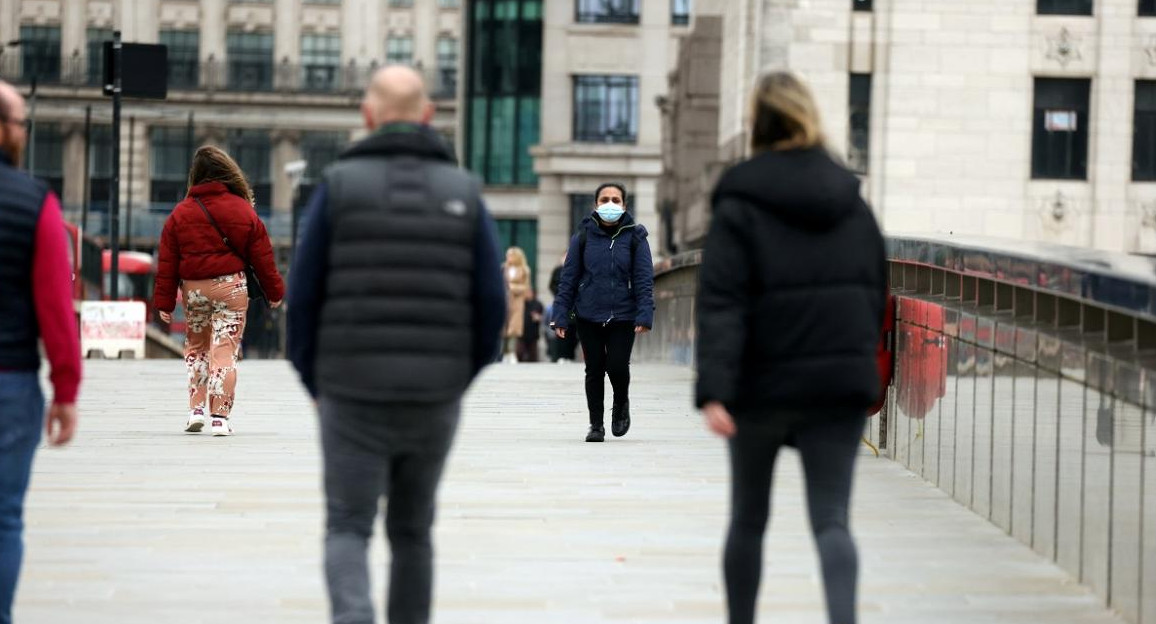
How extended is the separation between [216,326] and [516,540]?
4866 mm

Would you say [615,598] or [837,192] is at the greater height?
[837,192]

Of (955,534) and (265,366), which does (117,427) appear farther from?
(265,366)

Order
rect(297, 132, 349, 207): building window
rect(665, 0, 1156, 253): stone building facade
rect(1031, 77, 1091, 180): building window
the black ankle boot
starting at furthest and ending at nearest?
rect(297, 132, 349, 207): building window, rect(1031, 77, 1091, 180): building window, rect(665, 0, 1156, 253): stone building facade, the black ankle boot

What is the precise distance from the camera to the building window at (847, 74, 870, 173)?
37188mm

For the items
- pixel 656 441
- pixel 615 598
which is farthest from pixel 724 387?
pixel 656 441

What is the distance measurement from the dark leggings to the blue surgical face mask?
25.3 feet

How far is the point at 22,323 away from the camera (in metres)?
6.05

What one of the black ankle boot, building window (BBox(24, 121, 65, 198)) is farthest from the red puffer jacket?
building window (BBox(24, 121, 65, 198))

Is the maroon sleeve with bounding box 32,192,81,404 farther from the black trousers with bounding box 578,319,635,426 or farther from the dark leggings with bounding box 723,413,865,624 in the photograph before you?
the black trousers with bounding box 578,319,635,426

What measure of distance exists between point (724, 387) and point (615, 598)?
2113mm

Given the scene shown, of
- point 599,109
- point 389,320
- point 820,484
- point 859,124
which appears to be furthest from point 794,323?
point 599,109

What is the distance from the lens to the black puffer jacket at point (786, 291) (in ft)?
19.2

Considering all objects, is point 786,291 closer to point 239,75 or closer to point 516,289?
point 516,289

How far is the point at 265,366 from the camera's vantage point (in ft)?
79.5
